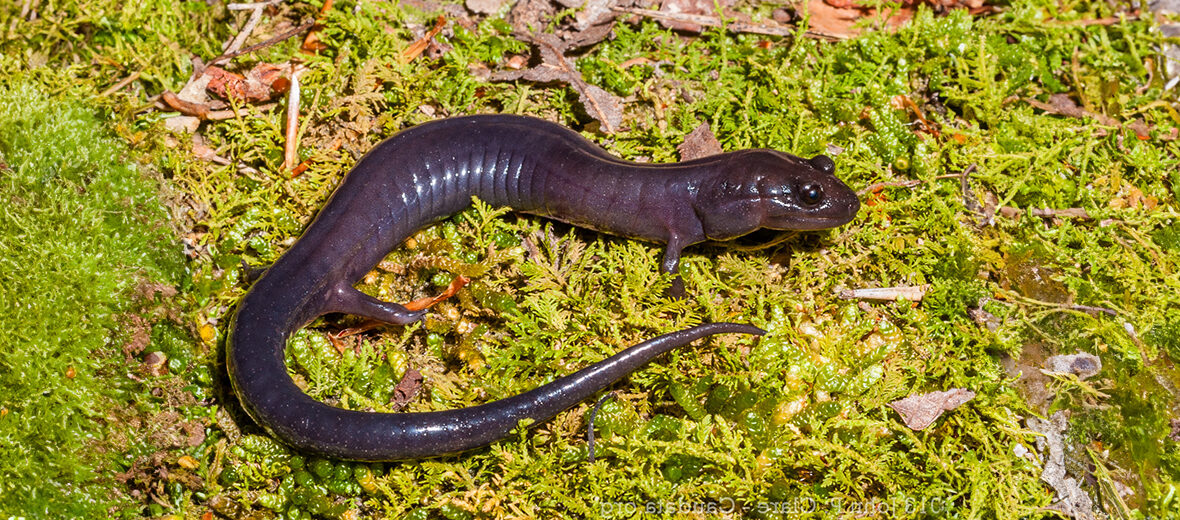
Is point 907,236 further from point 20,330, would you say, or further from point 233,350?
point 20,330

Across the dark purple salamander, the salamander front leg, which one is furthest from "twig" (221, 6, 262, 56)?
the salamander front leg

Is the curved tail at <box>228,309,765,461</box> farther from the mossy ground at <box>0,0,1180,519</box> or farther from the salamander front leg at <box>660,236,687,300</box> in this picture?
the salamander front leg at <box>660,236,687,300</box>

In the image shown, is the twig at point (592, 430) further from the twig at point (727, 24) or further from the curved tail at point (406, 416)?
the twig at point (727, 24)

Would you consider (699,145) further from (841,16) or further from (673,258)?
(841,16)

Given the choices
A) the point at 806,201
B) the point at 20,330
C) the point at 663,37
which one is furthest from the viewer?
the point at 663,37

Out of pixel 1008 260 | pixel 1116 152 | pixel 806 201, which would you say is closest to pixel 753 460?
pixel 806 201

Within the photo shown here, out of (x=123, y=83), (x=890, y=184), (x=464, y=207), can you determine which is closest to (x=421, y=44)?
(x=464, y=207)
